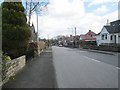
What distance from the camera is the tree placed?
50.7ft

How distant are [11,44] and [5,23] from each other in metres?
1.53

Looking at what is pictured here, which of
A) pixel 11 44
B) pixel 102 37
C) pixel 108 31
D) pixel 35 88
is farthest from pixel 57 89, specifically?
pixel 102 37

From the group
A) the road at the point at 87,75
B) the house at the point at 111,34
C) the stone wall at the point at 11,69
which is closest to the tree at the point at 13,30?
the stone wall at the point at 11,69

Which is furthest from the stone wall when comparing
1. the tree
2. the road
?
the tree

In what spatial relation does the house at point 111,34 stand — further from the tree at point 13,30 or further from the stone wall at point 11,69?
the stone wall at point 11,69

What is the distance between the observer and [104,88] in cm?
838

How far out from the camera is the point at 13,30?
613 inches

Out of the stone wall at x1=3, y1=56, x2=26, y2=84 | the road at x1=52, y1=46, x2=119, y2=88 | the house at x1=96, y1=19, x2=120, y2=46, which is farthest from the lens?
the house at x1=96, y1=19, x2=120, y2=46

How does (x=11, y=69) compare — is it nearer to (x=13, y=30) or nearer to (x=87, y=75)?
(x=87, y=75)

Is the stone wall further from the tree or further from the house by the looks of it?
the house

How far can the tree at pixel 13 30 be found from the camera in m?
15.5

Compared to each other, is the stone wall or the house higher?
the house

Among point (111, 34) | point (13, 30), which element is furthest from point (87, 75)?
point (111, 34)

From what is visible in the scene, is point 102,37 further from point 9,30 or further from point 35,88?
point 35,88
